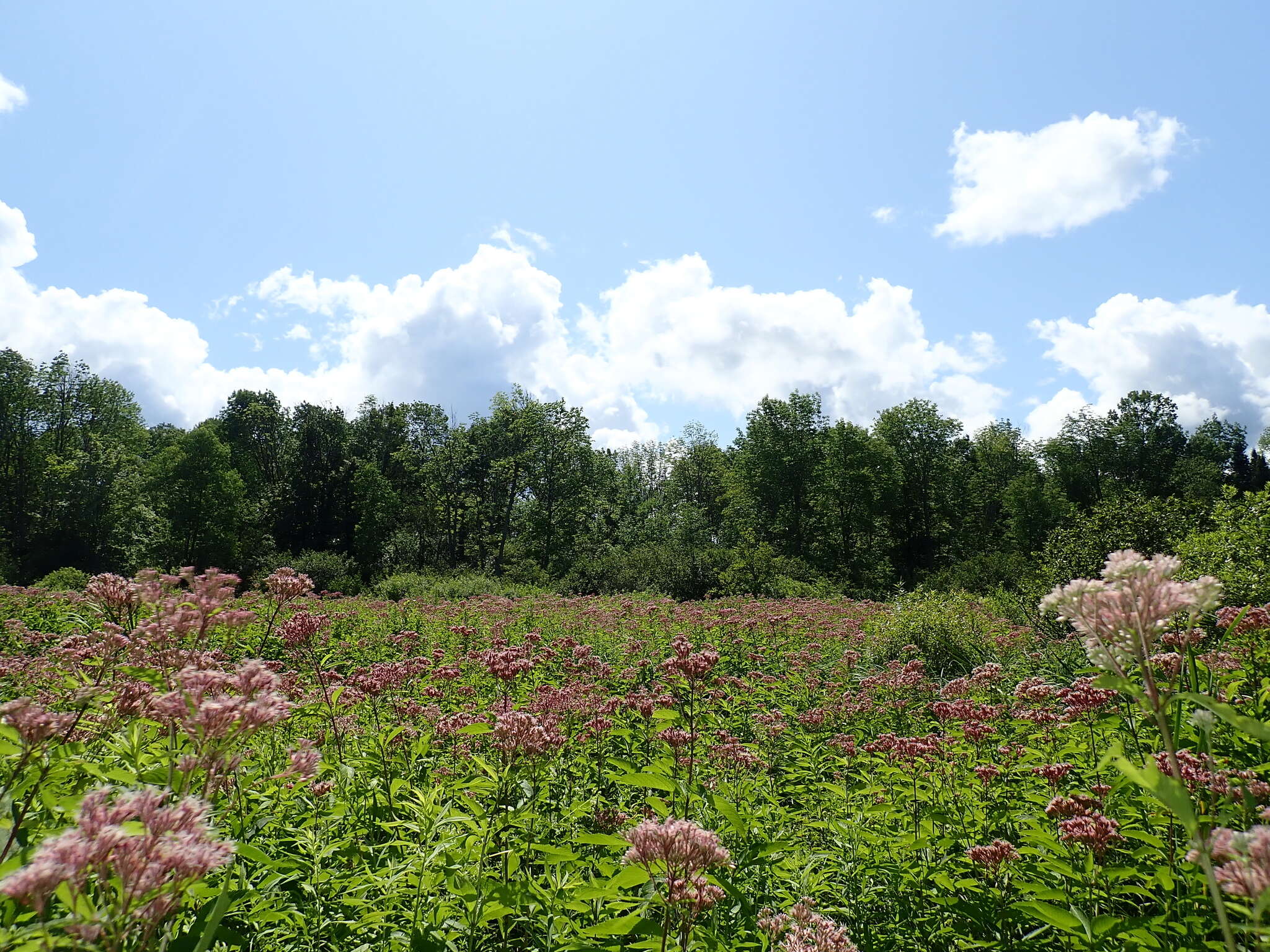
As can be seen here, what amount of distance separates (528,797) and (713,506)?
55616mm

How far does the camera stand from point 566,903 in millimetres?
2225

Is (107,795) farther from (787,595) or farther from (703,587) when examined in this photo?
(703,587)

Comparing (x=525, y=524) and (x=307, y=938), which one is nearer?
(x=307, y=938)

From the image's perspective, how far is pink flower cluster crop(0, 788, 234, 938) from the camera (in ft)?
3.79

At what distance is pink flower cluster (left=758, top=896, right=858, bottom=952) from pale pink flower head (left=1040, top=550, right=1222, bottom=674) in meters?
1.17

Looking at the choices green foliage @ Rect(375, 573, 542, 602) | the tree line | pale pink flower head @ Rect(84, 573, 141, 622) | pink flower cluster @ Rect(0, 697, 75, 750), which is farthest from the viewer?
the tree line

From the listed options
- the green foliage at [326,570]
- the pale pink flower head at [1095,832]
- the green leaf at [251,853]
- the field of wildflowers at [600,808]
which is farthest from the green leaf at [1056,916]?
the green foliage at [326,570]

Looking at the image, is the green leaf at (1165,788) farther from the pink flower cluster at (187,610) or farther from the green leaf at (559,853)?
the pink flower cluster at (187,610)

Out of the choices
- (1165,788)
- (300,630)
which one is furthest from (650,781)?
(300,630)

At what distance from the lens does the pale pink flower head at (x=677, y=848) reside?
71.7 inches

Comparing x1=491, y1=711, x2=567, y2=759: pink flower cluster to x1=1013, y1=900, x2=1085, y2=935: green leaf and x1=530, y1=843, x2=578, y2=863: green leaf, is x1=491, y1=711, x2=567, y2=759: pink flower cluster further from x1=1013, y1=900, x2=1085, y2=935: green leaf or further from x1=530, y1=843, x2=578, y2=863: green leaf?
Answer: x1=1013, y1=900, x2=1085, y2=935: green leaf

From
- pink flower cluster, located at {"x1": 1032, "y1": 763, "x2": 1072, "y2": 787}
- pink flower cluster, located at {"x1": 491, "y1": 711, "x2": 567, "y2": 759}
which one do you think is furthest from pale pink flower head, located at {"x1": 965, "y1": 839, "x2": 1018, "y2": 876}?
pink flower cluster, located at {"x1": 491, "y1": 711, "x2": 567, "y2": 759}

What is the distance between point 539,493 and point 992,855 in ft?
130

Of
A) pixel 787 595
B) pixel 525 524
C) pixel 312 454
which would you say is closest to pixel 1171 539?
pixel 787 595
